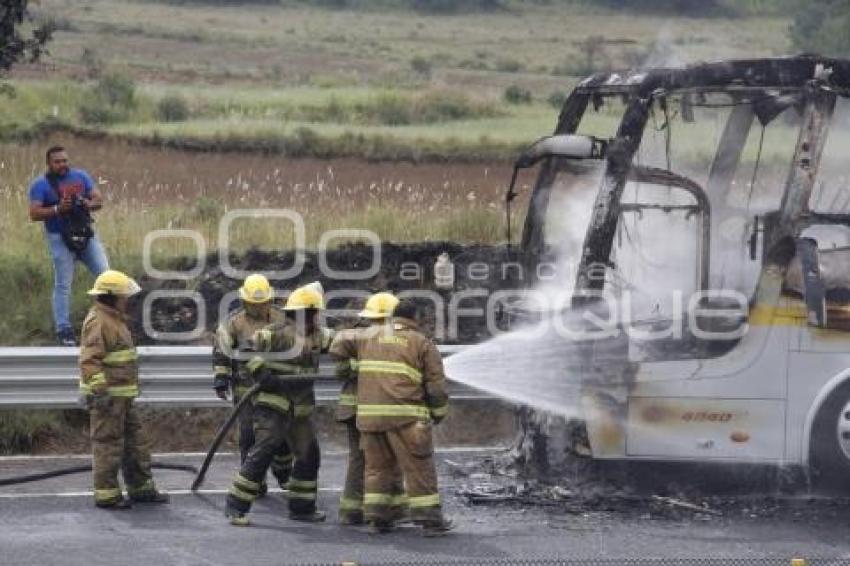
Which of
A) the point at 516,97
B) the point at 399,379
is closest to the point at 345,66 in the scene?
the point at 516,97

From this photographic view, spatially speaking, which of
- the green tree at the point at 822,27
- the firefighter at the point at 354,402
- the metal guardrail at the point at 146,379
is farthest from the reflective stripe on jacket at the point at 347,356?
the green tree at the point at 822,27

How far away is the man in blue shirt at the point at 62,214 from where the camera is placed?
14.2 m

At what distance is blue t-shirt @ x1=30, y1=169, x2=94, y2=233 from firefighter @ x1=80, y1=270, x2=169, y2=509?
12.0ft

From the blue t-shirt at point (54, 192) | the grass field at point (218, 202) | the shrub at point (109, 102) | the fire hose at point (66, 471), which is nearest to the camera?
the fire hose at point (66, 471)

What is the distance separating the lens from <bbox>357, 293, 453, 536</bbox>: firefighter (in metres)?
10.1

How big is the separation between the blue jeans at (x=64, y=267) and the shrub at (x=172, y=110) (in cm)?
2142

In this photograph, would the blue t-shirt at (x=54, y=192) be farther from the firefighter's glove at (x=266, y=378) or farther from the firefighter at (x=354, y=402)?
the firefighter at (x=354, y=402)

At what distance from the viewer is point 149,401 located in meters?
12.9

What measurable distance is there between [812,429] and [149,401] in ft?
16.2

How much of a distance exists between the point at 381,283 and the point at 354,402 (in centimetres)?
620

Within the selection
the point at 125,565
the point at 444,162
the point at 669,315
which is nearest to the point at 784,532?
the point at 669,315

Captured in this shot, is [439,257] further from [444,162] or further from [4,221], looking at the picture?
[444,162]

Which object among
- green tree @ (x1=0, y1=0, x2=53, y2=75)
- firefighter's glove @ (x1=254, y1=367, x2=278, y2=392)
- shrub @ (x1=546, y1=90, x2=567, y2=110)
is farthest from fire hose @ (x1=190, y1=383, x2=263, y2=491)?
shrub @ (x1=546, y1=90, x2=567, y2=110)

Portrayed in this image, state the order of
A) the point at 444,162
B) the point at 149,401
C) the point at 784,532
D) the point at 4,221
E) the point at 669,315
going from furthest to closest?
the point at 444,162, the point at 4,221, the point at 149,401, the point at 669,315, the point at 784,532
